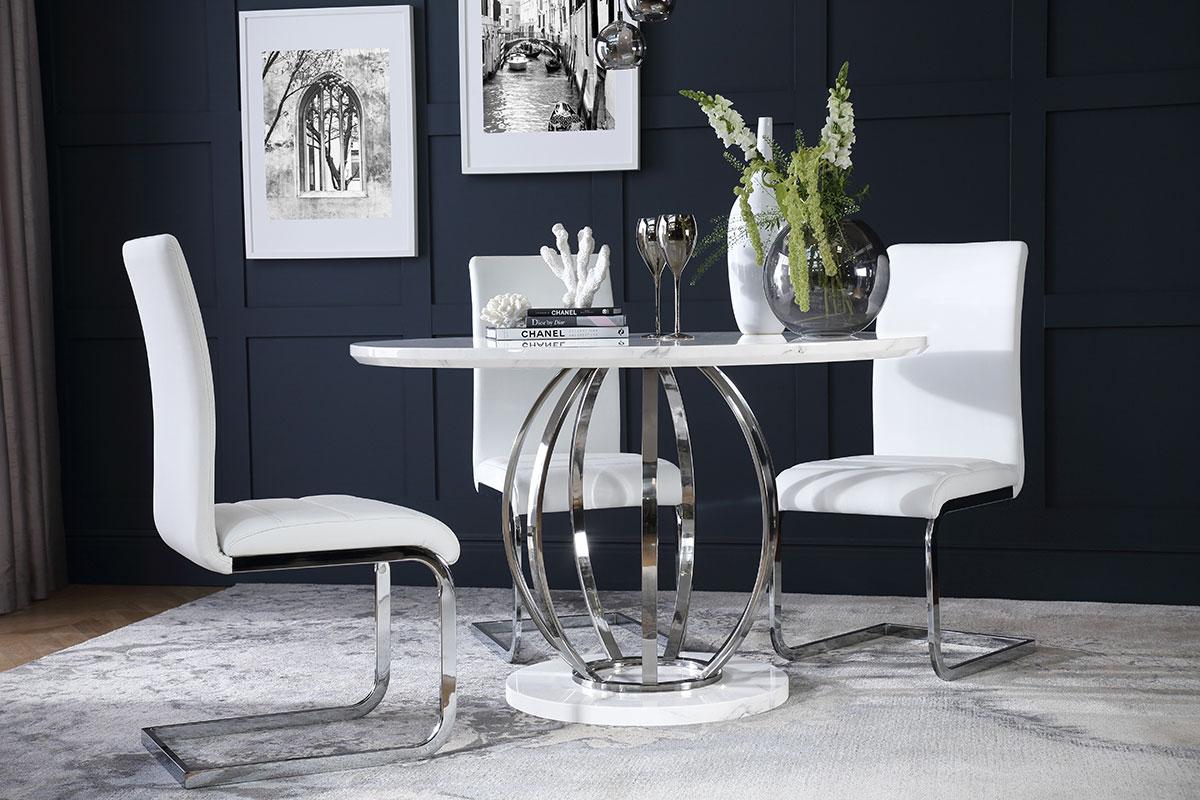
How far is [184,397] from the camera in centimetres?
229

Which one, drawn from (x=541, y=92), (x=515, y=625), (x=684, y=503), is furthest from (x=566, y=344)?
(x=541, y=92)

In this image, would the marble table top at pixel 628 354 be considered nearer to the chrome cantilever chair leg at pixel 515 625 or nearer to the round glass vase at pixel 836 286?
the round glass vase at pixel 836 286

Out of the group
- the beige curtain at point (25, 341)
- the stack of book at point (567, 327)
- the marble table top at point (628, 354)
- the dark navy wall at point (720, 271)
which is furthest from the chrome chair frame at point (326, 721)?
the beige curtain at point (25, 341)

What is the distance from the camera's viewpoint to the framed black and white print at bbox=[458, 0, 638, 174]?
4.08 m

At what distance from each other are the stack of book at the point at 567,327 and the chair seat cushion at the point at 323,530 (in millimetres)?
382

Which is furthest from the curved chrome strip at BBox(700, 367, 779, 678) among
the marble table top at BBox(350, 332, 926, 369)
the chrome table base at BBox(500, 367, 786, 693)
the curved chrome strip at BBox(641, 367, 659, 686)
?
the marble table top at BBox(350, 332, 926, 369)

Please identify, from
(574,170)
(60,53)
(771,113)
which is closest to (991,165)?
(771,113)

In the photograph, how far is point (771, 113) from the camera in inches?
160

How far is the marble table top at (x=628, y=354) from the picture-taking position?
2215 millimetres

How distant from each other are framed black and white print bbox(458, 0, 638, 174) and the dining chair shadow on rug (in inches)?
74.2

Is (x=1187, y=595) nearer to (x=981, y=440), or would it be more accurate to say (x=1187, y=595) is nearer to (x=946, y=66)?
(x=981, y=440)

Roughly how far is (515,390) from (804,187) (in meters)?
1.05

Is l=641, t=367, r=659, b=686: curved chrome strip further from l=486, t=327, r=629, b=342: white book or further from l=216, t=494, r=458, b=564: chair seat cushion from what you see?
l=216, t=494, r=458, b=564: chair seat cushion

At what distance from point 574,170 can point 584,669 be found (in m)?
1.82
